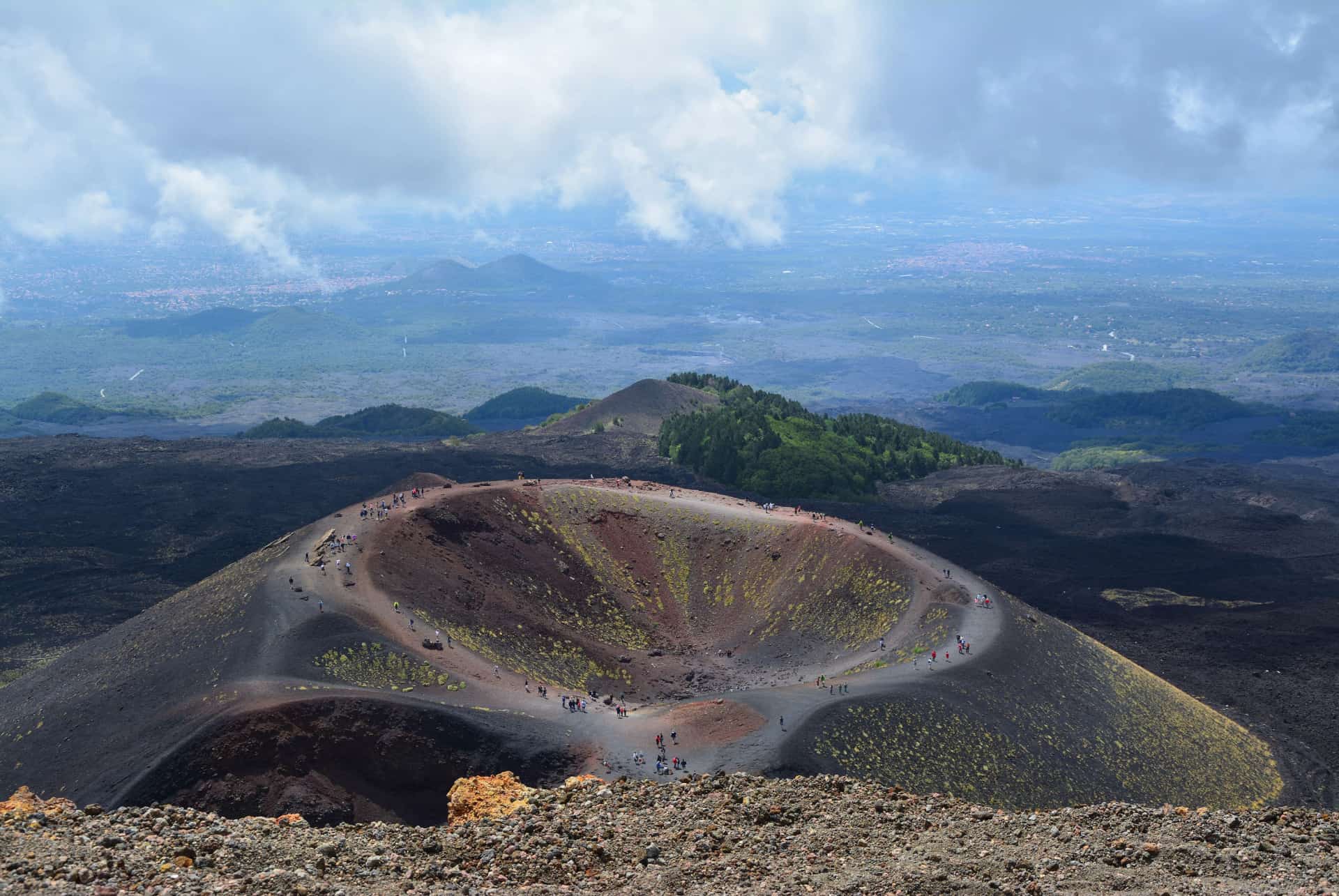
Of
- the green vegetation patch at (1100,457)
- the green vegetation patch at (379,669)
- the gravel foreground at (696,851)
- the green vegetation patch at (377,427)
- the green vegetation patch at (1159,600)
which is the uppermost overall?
the green vegetation patch at (377,427)

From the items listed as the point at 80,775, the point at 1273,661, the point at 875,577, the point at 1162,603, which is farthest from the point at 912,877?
the point at 1162,603

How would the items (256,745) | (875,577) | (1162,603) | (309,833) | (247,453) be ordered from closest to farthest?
(309,833) → (256,745) → (875,577) → (1162,603) → (247,453)

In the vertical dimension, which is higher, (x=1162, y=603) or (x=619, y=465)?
(x=619, y=465)

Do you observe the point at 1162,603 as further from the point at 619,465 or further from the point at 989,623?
the point at 619,465

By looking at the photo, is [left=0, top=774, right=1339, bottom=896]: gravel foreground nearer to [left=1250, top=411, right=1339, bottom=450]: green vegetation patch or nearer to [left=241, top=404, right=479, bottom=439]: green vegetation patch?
[left=241, top=404, right=479, bottom=439]: green vegetation patch

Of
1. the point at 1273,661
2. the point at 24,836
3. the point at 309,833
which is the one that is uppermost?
the point at 24,836

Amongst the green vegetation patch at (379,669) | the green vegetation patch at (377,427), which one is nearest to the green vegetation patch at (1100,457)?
the green vegetation patch at (377,427)

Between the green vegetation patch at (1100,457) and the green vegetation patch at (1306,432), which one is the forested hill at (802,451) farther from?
the green vegetation patch at (1306,432)
